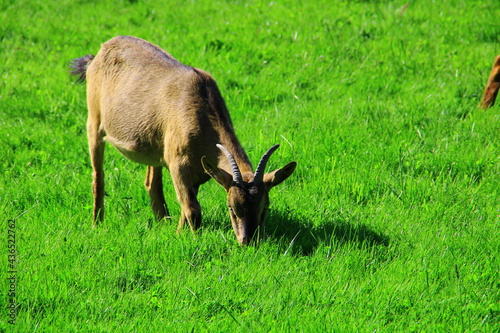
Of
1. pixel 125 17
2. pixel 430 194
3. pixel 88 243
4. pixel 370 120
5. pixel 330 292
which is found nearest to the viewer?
pixel 330 292

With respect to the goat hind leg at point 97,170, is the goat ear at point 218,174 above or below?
above

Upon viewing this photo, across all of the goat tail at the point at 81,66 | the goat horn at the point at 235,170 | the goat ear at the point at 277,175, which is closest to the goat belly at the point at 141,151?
the goat horn at the point at 235,170

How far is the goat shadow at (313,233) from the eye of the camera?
A: 587 cm

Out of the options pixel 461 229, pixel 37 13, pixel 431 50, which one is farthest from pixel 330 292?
pixel 37 13

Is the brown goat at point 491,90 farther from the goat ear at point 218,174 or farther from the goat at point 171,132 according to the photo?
the goat ear at point 218,174

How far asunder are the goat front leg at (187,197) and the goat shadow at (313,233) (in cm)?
73

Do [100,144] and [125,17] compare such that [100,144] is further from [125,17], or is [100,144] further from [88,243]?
[125,17]

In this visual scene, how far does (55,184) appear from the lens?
7070 mm

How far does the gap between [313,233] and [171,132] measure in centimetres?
172

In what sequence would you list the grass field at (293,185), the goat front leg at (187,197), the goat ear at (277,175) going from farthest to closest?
1. the goat front leg at (187,197)
2. the goat ear at (277,175)
3. the grass field at (293,185)

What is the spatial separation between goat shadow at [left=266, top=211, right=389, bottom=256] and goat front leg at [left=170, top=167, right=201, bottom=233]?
0.73 metres

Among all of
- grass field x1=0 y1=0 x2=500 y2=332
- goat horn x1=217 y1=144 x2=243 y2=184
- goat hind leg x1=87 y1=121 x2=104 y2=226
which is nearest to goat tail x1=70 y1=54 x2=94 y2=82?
goat hind leg x1=87 y1=121 x2=104 y2=226

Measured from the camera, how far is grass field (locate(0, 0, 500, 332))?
4969mm

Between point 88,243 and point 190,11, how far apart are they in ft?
24.9
